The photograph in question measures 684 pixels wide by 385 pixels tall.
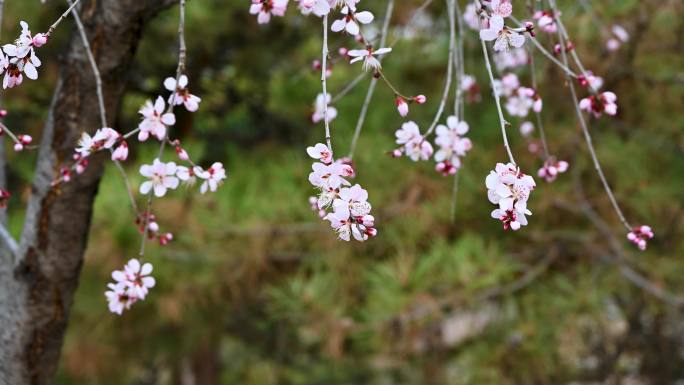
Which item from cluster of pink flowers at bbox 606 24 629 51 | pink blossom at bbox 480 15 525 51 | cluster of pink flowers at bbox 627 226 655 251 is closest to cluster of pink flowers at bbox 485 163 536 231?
pink blossom at bbox 480 15 525 51

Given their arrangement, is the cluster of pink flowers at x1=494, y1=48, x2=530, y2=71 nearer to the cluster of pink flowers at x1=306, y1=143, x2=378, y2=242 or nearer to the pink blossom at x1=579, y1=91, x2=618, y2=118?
the pink blossom at x1=579, y1=91, x2=618, y2=118

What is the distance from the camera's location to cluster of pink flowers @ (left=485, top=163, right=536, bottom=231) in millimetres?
773

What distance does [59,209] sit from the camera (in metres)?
1.17

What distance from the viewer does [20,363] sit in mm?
1158

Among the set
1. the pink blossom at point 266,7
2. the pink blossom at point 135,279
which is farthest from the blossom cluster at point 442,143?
the pink blossom at point 135,279

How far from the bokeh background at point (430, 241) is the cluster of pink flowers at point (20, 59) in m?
1.36

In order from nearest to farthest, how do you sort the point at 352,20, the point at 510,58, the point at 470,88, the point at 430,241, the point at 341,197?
the point at 341,197 < the point at 352,20 < the point at 510,58 < the point at 470,88 < the point at 430,241

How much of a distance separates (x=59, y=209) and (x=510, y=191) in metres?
0.71

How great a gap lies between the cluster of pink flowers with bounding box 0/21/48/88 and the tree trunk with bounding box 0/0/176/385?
0.32m

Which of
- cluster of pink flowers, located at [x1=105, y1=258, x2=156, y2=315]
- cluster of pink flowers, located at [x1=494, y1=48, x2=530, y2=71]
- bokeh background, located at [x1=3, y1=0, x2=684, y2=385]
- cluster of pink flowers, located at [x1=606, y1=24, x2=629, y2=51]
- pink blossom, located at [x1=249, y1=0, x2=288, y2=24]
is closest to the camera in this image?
pink blossom, located at [x1=249, y1=0, x2=288, y2=24]

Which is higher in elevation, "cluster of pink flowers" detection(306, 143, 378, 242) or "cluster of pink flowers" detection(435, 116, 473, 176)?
"cluster of pink flowers" detection(435, 116, 473, 176)

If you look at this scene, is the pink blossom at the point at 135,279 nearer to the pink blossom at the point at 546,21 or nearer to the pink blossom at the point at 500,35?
the pink blossom at the point at 500,35

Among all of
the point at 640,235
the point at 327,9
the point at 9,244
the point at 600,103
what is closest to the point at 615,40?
the point at 600,103

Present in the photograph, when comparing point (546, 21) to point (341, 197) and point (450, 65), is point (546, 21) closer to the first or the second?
point (450, 65)
